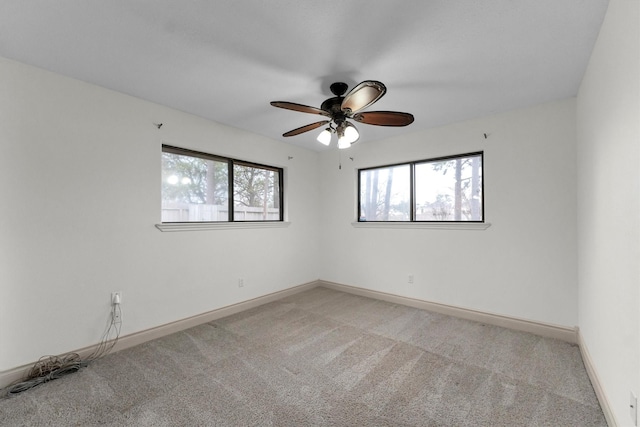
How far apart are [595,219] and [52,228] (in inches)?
157

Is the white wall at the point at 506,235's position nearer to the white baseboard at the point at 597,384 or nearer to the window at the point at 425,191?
the window at the point at 425,191

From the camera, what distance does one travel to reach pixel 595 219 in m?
1.92

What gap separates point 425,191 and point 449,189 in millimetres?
302

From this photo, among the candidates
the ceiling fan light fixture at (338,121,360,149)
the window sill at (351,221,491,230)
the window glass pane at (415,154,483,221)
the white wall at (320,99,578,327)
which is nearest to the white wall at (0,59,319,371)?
the ceiling fan light fixture at (338,121,360,149)

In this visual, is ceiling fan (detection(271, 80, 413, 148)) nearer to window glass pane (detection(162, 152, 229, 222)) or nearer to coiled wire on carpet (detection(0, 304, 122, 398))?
window glass pane (detection(162, 152, 229, 222))

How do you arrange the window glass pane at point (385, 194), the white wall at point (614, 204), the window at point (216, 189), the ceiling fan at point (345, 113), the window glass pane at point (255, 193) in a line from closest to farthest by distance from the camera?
the white wall at point (614, 204) < the ceiling fan at point (345, 113) < the window at point (216, 189) < the window glass pane at point (255, 193) < the window glass pane at point (385, 194)

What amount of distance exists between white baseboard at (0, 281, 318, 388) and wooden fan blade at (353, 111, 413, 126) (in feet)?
8.68

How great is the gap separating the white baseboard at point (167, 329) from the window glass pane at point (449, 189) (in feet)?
7.58

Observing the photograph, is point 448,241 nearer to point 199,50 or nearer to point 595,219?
point 595,219

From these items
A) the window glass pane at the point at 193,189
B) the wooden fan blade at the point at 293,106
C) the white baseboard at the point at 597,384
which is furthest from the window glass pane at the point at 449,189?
the window glass pane at the point at 193,189

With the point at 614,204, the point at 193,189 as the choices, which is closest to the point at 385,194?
the point at 193,189

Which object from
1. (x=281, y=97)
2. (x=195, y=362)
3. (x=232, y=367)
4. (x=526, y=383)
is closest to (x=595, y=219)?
(x=526, y=383)

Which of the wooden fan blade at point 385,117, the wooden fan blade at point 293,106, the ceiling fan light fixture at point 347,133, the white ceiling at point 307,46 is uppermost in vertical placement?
the white ceiling at point 307,46

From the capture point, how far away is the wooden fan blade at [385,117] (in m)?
2.19
